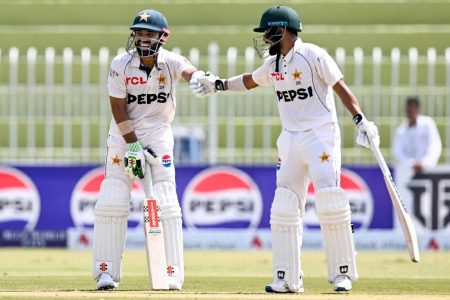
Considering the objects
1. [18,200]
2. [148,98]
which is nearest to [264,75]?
[148,98]

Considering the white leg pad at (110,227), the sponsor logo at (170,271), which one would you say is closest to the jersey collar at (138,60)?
the white leg pad at (110,227)

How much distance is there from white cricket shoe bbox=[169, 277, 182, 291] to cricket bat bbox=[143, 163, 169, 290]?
4 centimetres

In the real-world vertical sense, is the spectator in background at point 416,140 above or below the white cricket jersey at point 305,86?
above

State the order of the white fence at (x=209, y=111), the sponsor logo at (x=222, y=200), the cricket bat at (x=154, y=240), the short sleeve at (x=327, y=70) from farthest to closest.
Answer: the white fence at (x=209, y=111) → the sponsor logo at (x=222, y=200) → the cricket bat at (x=154, y=240) → the short sleeve at (x=327, y=70)

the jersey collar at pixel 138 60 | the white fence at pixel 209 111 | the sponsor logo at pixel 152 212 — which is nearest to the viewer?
the sponsor logo at pixel 152 212

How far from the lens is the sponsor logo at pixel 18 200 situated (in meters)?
15.1

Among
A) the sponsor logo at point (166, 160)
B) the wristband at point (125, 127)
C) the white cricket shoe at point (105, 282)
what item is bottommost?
the white cricket shoe at point (105, 282)

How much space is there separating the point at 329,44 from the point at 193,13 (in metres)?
2.44

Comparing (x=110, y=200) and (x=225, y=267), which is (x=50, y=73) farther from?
(x=110, y=200)

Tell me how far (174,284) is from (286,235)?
0.84m

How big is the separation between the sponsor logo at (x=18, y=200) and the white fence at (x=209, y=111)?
5.11 feet

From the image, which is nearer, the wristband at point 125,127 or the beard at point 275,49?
the beard at point 275,49

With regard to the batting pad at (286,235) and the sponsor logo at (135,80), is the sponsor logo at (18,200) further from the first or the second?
the batting pad at (286,235)

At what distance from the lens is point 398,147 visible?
15.5 meters
